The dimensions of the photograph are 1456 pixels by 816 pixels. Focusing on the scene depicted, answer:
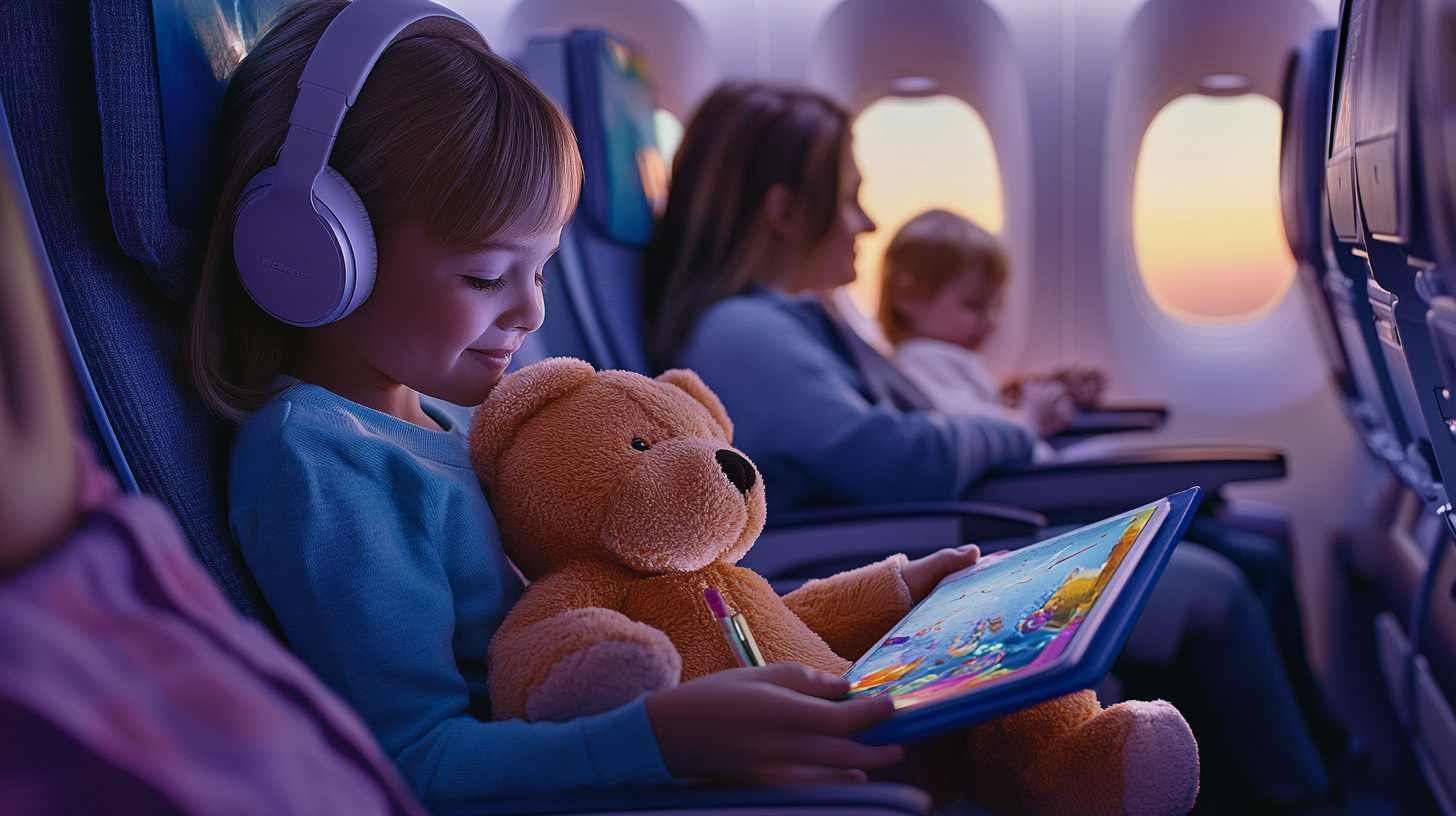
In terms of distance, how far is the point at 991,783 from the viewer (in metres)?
0.81

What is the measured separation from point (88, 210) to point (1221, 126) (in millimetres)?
3259

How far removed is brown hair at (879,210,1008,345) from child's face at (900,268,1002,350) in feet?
0.05

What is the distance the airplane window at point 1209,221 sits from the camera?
3.21 m

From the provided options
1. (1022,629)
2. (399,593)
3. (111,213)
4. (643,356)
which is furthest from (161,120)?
(643,356)

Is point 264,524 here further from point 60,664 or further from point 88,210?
point 60,664

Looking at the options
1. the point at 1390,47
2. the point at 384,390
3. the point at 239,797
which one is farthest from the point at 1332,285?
the point at 239,797

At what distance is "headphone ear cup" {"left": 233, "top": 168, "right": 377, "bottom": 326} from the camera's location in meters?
0.81

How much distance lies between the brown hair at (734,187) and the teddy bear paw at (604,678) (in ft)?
4.32

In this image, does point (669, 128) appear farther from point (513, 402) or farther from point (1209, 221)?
point (513, 402)

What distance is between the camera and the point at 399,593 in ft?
2.48

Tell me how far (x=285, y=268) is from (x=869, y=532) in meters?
0.97

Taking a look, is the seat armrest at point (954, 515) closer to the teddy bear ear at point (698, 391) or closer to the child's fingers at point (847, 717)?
the teddy bear ear at point (698, 391)

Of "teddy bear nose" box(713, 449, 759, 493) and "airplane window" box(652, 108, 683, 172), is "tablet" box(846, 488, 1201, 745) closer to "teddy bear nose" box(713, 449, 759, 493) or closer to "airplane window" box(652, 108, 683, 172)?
"teddy bear nose" box(713, 449, 759, 493)

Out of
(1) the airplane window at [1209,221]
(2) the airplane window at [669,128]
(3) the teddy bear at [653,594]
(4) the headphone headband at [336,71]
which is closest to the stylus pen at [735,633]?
(3) the teddy bear at [653,594]
